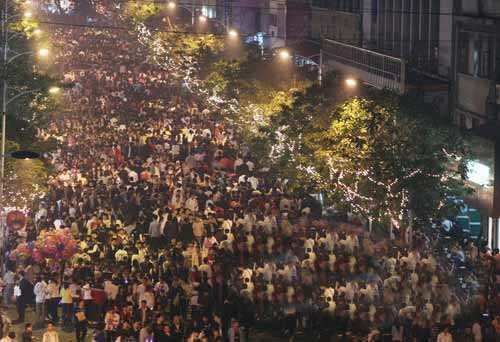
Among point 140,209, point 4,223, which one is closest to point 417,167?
point 140,209

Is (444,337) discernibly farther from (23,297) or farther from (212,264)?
(23,297)

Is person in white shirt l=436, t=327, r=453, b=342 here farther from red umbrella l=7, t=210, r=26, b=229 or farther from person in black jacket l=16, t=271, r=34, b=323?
red umbrella l=7, t=210, r=26, b=229

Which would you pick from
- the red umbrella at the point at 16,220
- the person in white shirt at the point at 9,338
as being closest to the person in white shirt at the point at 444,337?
the person in white shirt at the point at 9,338

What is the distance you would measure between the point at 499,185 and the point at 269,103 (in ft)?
38.8

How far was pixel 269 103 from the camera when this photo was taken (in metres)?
43.9

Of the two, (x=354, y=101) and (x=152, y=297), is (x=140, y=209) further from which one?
(x=152, y=297)

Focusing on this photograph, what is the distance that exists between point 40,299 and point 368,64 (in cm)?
2515

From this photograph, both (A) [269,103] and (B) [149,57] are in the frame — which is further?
(B) [149,57]

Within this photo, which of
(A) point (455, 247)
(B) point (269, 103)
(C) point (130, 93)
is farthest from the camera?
(C) point (130, 93)

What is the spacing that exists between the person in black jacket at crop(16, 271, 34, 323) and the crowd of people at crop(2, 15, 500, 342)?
1.1 inches

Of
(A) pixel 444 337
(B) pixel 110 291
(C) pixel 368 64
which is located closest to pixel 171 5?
(C) pixel 368 64

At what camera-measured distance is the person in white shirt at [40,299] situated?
84.6ft

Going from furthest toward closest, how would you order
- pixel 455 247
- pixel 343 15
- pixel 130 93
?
1. pixel 343 15
2. pixel 130 93
3. pixel 455 247

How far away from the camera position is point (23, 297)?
85.4ft
